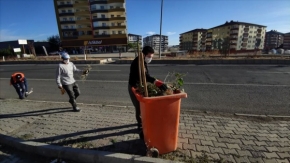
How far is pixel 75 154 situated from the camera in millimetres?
2562

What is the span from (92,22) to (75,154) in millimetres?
62036

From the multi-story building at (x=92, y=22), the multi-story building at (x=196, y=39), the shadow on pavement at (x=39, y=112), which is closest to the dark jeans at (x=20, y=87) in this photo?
the shadow on pavement at (x=39, y=112)

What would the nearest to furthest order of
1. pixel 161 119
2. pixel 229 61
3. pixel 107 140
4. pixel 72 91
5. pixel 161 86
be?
pixel 161 119 < pixel 161 86 < pixel 107 140 < pixel 72 91 < pixel 229 61

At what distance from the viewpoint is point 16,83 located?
5902mm

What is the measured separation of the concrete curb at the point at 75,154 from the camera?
2383mm

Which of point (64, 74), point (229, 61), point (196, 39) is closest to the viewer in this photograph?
point (64, 74)

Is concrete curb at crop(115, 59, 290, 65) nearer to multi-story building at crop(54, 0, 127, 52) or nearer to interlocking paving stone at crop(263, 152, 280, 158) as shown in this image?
interlocking paving stone at crop(263, 152, 280, 158)

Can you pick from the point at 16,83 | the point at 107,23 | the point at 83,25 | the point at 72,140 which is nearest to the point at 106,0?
the point at 107,23

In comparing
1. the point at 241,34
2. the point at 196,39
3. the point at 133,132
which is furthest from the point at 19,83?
the point at 196,39

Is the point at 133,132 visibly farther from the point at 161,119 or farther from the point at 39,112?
the point at 39,112

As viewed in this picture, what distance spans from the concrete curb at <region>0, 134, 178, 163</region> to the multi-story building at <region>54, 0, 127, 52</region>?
2114 inches

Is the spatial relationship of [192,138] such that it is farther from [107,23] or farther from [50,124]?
[107,23]

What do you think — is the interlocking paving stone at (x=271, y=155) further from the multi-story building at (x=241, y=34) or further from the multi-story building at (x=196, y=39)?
the multi-story building at (x=196, y=39)

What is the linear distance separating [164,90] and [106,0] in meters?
61.2
